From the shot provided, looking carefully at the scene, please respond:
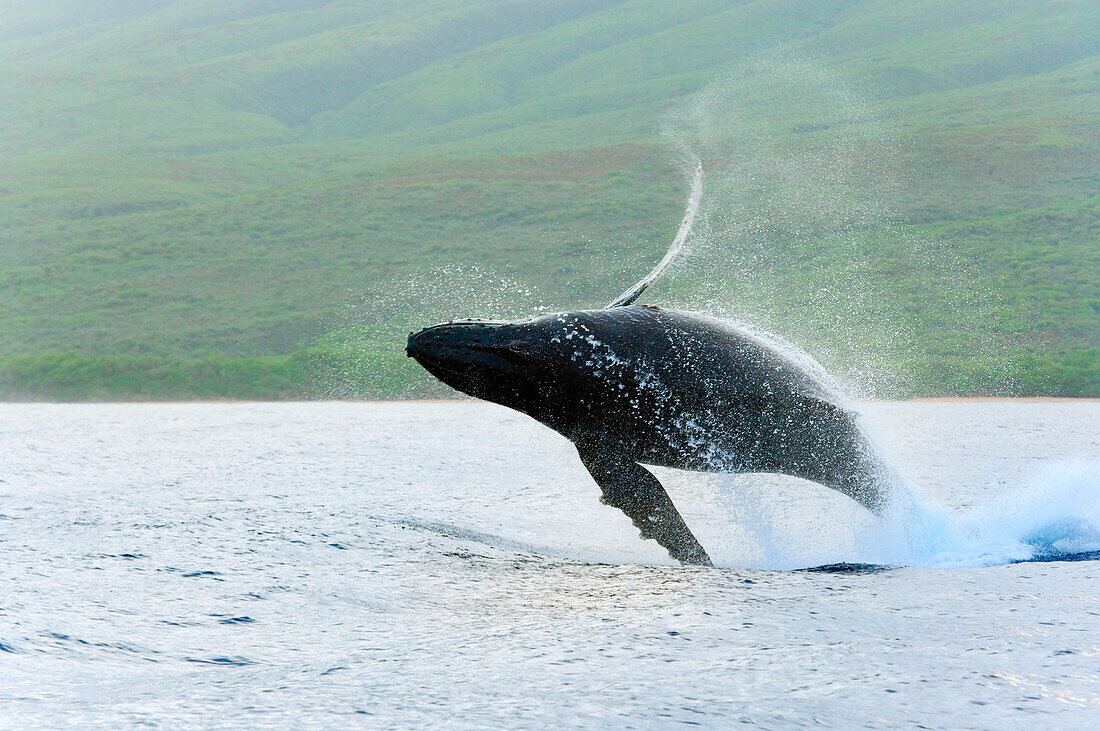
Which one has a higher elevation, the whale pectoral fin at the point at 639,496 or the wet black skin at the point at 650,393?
the wet black skin at the point at 650,393

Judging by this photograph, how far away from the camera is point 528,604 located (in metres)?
5.38

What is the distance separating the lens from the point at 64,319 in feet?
136

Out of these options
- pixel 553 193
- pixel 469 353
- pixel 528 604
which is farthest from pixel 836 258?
pixel 528 604

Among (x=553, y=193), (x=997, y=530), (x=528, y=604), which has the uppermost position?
(x=553, y=193)

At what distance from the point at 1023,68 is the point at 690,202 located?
2635 inches

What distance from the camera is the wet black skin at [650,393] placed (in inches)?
247

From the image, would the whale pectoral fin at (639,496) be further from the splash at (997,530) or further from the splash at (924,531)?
the splash at (997,530)

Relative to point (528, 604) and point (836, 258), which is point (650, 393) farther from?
point (836, 258)

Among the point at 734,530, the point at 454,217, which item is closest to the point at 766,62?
the point at 454,217

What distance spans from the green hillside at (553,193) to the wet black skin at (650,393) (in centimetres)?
812

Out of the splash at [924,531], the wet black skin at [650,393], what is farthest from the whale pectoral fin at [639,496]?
the splash at [924,531]

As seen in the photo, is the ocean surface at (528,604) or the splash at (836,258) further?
the splash at (836,258)

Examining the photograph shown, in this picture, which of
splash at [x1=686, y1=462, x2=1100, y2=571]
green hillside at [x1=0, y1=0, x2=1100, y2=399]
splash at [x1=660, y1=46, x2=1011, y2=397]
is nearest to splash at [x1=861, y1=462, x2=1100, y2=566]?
splash at [x1=686, y1=462, x2=1100, y2=571]

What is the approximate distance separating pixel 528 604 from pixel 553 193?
46.1 meters
